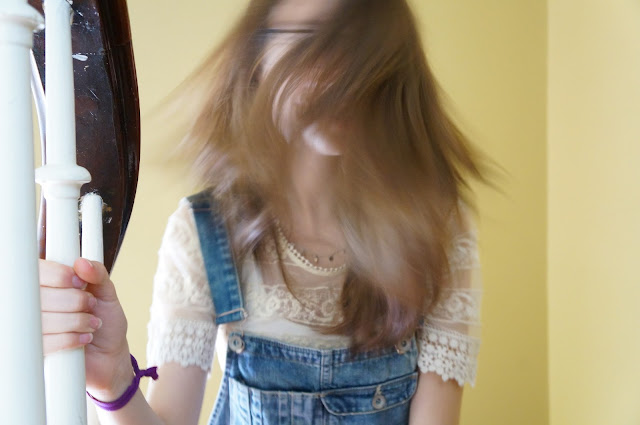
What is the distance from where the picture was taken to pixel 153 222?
1.36 feet

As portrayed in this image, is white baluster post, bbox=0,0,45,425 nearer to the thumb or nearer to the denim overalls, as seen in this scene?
the thumb

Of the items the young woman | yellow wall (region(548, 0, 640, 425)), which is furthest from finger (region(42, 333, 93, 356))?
yellow wall (region(548, 0, 640, 425))

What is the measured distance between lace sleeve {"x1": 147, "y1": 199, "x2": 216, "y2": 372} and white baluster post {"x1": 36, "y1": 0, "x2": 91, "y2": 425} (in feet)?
0.63

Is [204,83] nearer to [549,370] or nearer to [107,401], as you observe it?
[107,401]

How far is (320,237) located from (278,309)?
0.07m

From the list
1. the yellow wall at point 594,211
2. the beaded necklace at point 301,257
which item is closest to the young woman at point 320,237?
the beaded necklace at point 301,257

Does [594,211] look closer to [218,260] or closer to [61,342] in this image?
[218,260]

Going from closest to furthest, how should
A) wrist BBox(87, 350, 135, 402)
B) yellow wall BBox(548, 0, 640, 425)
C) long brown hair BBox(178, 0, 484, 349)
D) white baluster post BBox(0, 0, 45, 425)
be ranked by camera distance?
white baluster post BBox(0, 0, 45, 425), wrist BBox(87, 350, 135, 402), long brown hair BBox(178, 0, 484, 349), yellow wall BBox(548, 0, 640, 425)

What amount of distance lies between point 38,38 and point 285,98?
0.18 m

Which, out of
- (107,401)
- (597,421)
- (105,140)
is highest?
(105,140)

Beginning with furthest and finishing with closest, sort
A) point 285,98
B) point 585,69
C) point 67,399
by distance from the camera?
point 585,69
point 285,98
point 67,399

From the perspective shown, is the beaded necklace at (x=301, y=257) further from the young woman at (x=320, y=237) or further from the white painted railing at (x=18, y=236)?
the white painted railing at (x=18, y=236)

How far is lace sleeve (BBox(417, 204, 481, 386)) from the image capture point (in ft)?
1.53

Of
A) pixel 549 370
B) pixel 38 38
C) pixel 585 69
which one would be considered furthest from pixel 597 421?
pixel 38 38
